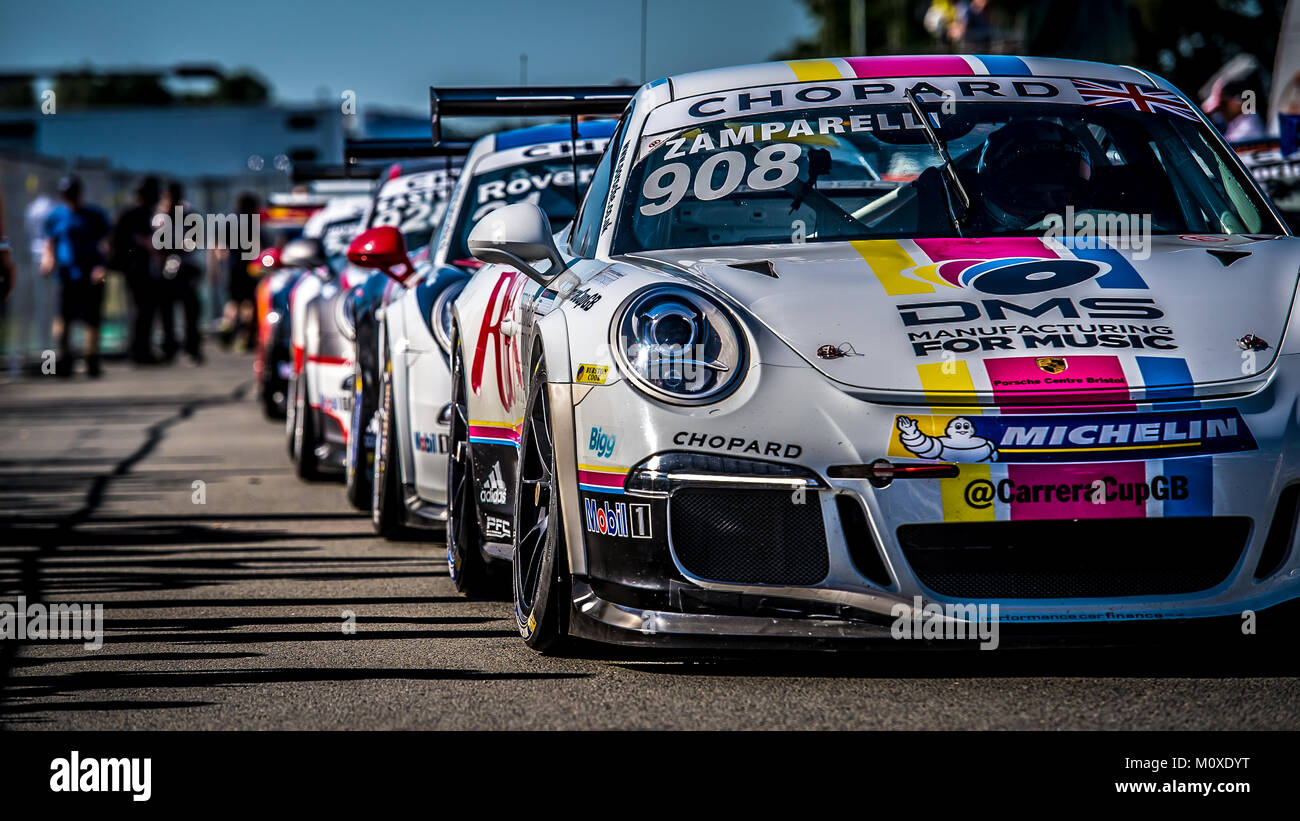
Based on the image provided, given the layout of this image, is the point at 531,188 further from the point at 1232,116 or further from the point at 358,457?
the point at 1232,116

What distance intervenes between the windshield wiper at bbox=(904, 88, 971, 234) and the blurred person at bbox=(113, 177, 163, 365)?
53.8ft

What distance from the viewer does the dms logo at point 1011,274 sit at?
4.43 m

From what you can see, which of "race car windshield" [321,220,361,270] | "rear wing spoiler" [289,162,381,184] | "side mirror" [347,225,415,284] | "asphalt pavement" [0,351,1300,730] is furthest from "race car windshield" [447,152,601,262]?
"rear wing spoiler" [289,162,381,184]

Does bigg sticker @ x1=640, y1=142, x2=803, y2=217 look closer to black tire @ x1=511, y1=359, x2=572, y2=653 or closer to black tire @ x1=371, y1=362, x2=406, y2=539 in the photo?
black tire @ x1=511, y1=359, x2=572, y2=653

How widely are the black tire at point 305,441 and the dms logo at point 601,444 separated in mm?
5990

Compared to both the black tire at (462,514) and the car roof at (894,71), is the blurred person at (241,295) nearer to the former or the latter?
the black tire at (462,514)

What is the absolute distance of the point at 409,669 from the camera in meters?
4.86

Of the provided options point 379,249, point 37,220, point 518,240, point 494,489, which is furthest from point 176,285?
point 518,240

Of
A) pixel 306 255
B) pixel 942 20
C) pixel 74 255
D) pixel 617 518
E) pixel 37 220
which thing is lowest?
pixel 617 518

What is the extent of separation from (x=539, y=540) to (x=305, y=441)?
565cm

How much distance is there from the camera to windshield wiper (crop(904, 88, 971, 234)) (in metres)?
A: 5.02

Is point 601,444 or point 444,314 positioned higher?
point 444,314
